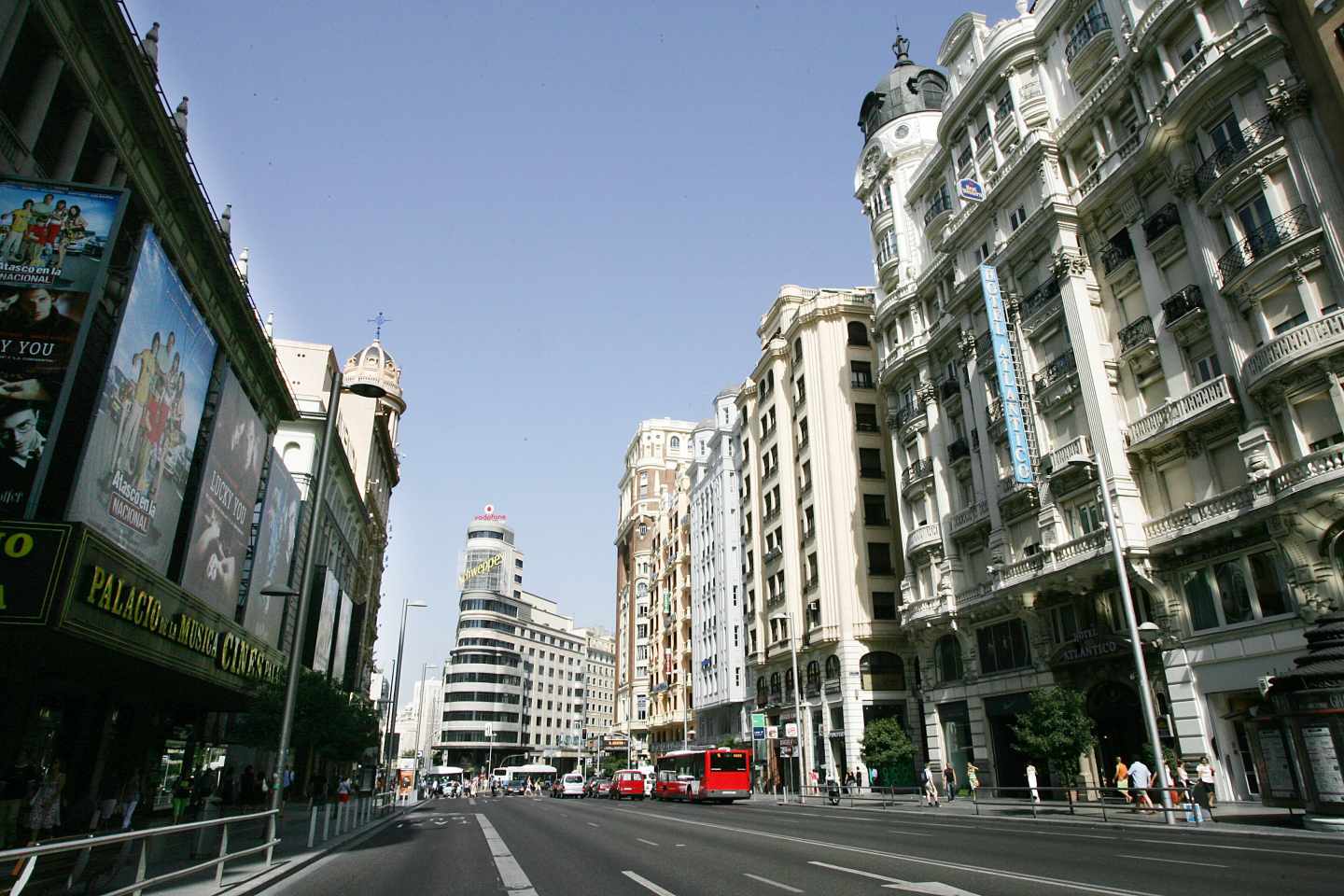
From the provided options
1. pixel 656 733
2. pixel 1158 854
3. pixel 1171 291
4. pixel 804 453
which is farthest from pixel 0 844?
pixel 656 733

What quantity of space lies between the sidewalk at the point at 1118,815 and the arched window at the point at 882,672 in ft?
35.9

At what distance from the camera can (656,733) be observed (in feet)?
300

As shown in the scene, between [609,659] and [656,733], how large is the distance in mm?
95685

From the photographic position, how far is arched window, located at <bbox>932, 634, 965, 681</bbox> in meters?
38.7

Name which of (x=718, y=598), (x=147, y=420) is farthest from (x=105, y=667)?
(x=718, y=598)

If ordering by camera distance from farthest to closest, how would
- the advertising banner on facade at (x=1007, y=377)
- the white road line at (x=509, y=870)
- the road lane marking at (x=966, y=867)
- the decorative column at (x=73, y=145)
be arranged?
the advertising banner on facade at (x=1007, y=377) → the decorative column at (x=73, y=145) → the white road line at (x=509, y=870) → the road lane marking at (x=966, y=867)

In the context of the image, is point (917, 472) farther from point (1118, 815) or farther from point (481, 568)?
point (481, 568)

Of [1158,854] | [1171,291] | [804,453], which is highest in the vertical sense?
[804,453]

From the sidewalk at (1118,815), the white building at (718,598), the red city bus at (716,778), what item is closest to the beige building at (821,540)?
the red city bus at (716,778)

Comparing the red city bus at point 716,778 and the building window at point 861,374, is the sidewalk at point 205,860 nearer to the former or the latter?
the red city bus at point 716,778

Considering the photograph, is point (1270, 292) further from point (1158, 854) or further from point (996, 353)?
point (1158, 854)

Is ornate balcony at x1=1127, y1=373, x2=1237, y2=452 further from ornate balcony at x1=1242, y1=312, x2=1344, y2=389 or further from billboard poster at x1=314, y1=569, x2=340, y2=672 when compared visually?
billboard poster at x1=314, y1=569, x2=340, y2=672

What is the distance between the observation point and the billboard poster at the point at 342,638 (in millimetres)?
49406

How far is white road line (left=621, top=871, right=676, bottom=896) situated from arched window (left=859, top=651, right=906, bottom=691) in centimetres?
3729
